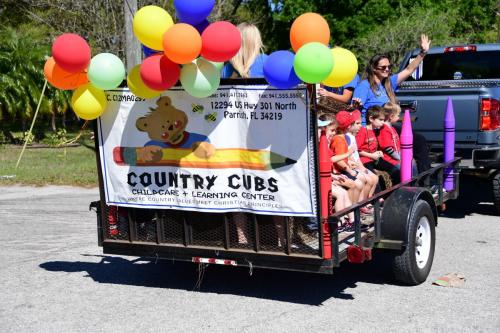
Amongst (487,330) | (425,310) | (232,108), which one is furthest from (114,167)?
(487,330)

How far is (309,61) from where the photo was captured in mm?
4625

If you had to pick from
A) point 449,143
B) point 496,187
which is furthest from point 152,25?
point 496,187

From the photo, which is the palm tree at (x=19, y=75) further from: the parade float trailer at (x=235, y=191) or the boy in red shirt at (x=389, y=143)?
the parade float trailer at (x=235, y=191)

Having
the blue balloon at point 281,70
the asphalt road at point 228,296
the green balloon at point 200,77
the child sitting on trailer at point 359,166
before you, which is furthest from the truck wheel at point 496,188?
the green balloon at point 200,77

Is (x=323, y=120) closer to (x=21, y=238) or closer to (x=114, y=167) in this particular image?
(x=114, y=167)

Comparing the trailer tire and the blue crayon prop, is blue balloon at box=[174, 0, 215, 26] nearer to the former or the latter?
the blue crayon prop

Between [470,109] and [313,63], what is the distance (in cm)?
449

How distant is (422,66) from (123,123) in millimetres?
5659

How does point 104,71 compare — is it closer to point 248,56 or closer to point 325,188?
point 248,56

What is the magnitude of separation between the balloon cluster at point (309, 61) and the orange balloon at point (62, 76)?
62.1 inches

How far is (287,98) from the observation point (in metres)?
5.06

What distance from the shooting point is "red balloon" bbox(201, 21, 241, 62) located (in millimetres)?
4898

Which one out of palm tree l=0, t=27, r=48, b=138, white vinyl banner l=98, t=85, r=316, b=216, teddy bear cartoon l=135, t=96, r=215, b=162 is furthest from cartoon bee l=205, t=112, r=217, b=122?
palm tree l=0, t=27, r=48, b=138

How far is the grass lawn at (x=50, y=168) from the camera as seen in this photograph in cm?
1357
